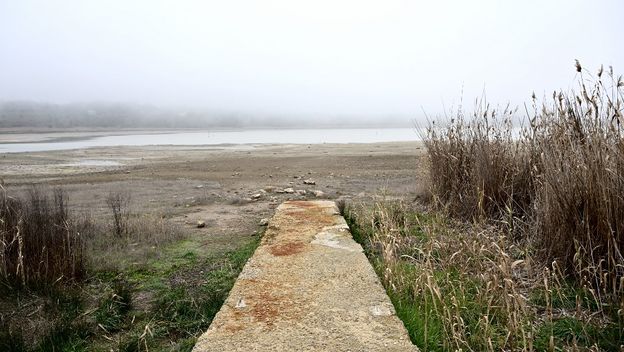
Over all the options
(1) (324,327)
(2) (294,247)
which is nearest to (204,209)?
(2) (294,247)

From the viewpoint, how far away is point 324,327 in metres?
2.40

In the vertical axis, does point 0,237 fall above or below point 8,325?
above

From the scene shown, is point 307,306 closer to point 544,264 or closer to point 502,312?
point 502,312

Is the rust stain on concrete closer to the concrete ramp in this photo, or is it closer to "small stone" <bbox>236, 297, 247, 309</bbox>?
the concrete ramp

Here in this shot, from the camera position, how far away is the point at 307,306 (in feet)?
8.78

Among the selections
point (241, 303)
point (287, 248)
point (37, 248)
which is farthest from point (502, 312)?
point (37, 248)

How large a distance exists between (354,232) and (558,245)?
2.28m

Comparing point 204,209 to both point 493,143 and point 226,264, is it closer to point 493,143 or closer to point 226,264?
point 226,264

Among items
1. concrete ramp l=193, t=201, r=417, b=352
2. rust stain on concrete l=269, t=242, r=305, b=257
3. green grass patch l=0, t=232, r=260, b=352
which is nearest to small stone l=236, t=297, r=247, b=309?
concrete ramp l=193, t=201, r=417, b=352

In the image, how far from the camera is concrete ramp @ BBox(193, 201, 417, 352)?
225 centimetres

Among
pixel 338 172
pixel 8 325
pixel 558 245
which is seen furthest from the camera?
pixel 338 172

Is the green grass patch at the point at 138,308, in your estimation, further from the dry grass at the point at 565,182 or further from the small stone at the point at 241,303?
the dry grass at the point at 565,182

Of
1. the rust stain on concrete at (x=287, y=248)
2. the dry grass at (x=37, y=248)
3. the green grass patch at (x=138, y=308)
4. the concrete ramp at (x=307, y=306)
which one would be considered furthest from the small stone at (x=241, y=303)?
the dry grass at (x=37, y=248)

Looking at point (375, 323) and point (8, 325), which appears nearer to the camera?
point (375, 323)
